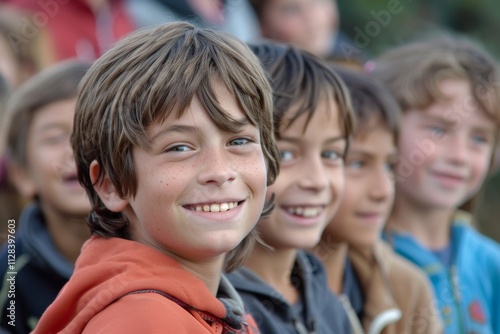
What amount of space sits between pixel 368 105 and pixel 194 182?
1634 mm

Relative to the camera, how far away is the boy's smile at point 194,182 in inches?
81.3

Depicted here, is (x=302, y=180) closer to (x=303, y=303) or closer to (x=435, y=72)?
(x=303, y=303)

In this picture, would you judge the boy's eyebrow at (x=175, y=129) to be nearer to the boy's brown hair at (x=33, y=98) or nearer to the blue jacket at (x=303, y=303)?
the blue jacket at (x=303, y=303)

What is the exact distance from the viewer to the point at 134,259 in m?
2.05

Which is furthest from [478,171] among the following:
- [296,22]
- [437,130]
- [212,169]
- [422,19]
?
[422,19]

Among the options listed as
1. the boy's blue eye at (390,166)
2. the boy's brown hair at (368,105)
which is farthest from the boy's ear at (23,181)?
the boy's blue eye at (390,166)

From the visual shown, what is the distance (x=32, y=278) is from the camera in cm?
323

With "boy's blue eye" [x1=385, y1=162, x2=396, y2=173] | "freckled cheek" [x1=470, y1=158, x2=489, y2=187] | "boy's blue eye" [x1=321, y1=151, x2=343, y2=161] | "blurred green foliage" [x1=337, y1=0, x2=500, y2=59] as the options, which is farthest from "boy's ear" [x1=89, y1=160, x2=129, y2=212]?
"blurred green foliage" [x1=337, y1=0, x2=500, y2=59]

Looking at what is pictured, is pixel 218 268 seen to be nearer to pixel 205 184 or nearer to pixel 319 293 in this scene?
pixel 205 184

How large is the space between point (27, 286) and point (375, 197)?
1366 mm

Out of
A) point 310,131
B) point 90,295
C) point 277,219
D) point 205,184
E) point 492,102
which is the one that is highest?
point 205,184

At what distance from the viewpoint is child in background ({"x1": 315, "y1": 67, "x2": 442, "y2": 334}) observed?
11.7 ft

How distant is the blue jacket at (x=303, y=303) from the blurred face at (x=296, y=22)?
2.56 m

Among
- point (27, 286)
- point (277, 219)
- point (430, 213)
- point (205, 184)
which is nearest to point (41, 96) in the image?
point (27, 286)
